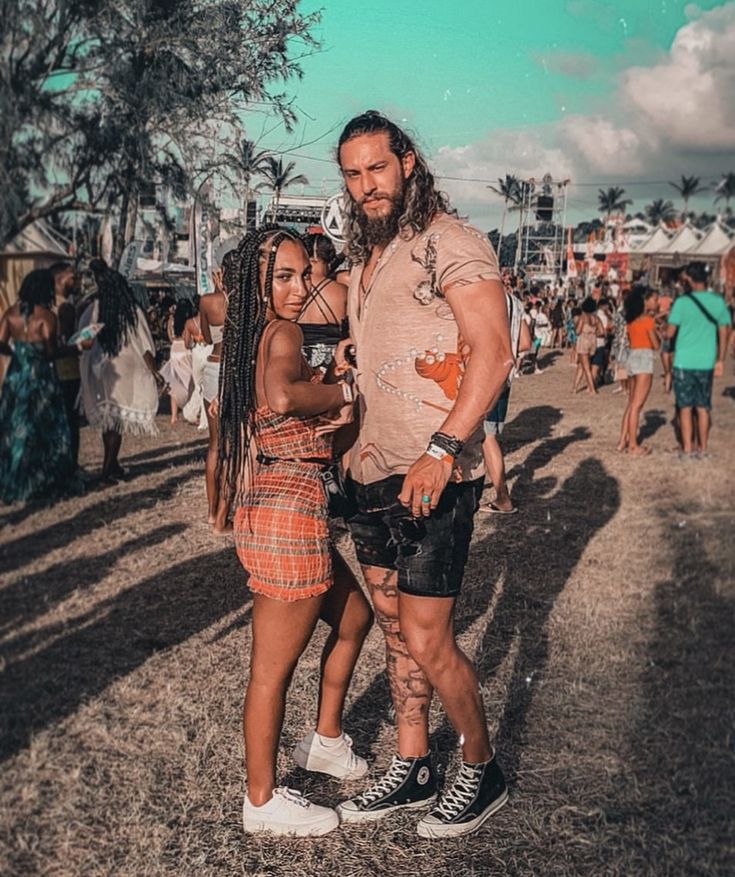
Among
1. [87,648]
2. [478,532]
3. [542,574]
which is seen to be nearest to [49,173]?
[87,648]

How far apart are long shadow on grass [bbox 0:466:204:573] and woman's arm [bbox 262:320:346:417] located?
316cm

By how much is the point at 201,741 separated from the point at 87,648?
100 cm

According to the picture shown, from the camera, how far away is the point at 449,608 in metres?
2.16

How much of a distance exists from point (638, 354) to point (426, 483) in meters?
6.87

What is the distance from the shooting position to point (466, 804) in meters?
2.32

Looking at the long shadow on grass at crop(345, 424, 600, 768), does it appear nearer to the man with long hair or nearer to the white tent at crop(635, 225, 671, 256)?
the man with long hair

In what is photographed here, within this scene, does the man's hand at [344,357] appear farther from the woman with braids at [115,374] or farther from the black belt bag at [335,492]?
the woman with braids at [115,374]

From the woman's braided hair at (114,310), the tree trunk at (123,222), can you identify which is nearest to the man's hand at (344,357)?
the tree trunk at (123,222)

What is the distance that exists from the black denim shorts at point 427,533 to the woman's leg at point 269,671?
0.26m

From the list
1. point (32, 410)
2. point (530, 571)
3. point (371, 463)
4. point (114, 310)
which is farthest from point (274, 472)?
point (114, 310)

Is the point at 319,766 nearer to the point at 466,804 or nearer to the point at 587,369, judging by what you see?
the point at 466,804

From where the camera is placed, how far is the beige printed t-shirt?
78.9 inches

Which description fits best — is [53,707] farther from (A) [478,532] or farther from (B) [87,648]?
(A) [478,532]

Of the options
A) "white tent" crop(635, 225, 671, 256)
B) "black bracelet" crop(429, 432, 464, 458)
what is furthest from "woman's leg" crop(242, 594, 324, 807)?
"white tent" crop(635, 225, 671, 256)
